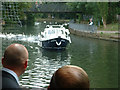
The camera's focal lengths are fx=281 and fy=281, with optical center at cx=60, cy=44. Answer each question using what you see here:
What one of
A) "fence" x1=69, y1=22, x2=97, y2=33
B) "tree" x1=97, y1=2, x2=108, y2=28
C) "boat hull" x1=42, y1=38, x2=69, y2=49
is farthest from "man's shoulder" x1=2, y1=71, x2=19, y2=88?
"tree" x1=97, y1=2, x2=108, y2=28

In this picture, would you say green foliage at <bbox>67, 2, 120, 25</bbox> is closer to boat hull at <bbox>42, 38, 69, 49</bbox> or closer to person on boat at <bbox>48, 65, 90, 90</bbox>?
boat hull at <bbox>42, 38, 69, 49</bbox>

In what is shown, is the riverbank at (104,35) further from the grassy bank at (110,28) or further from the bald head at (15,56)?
the bald head at (15,56)

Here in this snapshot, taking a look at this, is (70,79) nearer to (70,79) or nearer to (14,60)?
(70,79)

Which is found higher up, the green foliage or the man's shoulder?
the green foliage

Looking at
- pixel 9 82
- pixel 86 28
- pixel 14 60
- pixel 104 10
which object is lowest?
pixel 86 28

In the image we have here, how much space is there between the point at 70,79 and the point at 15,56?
56 cm

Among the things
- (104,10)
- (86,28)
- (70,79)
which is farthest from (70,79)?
(86,28)

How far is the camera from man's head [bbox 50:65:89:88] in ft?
4.89

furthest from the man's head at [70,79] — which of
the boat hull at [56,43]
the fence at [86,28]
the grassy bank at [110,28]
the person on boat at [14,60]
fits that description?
the fence at [86,28]

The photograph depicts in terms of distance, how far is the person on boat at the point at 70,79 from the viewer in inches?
58.7

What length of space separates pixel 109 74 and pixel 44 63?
3.86 meters

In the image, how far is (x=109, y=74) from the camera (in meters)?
11.5

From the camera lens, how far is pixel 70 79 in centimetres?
149

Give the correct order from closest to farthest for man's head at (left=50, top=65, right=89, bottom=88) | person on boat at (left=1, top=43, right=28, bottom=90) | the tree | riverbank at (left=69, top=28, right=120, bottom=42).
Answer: man's head at (left=50, top=65, right=89, bottom=88), person on boat at (left=1, top=43, right=28, bottom=90), riverbank at (left=69, top=28, right=120, bottom=42), the tree
